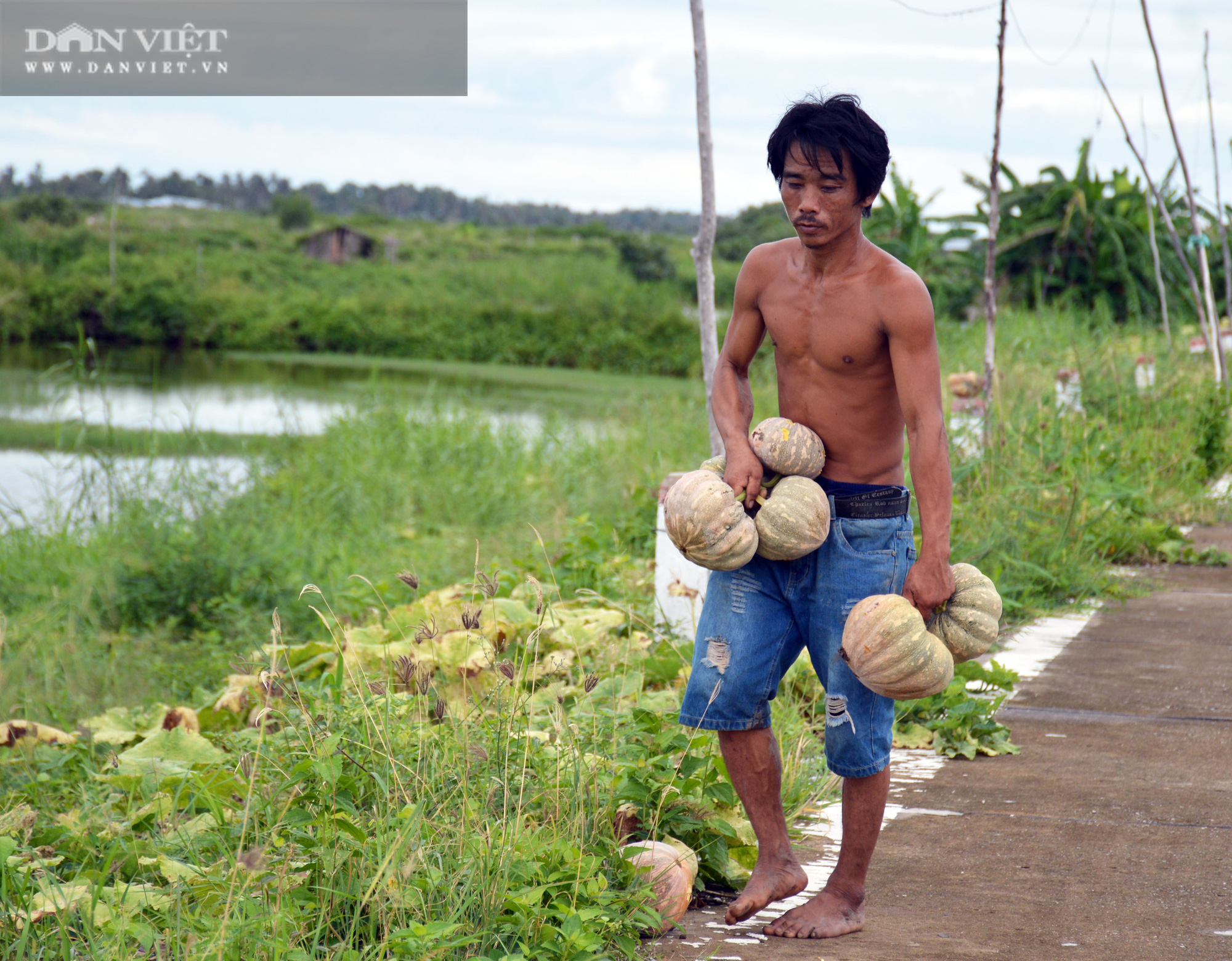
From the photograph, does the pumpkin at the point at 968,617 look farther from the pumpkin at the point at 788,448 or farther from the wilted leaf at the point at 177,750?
the wilted leaf at the point at 177,750

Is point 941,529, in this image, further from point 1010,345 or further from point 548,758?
point 1010,345

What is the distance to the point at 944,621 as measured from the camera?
111 inches

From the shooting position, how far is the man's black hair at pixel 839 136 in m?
2.68

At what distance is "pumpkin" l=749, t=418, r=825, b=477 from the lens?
2.84 metres

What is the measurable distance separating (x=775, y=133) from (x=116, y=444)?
47.7 feet

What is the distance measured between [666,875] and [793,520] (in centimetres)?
91

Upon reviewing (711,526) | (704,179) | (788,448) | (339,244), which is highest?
(339,244)

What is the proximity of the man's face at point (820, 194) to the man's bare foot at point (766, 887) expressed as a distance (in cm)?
155

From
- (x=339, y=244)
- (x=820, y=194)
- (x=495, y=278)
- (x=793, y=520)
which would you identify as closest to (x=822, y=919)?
(x=793, y=520)

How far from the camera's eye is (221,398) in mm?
21578

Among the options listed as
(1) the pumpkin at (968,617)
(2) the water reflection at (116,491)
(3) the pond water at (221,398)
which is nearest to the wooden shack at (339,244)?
(3) the pond water at (221,398)

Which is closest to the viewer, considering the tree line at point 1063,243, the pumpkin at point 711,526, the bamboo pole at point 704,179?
the pumpkin at point 711,526

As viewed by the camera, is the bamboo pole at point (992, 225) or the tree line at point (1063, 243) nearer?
the bamboo pole at point (992, 225)

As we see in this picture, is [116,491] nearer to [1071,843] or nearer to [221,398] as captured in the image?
[1071,843]
